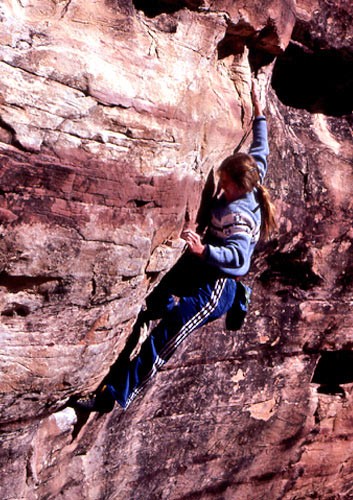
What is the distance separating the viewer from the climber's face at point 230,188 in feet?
13.2

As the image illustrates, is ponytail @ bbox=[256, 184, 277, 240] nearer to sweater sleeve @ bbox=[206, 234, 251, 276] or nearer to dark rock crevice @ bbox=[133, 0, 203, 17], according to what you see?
sweater sleeve @ bbox=[206, 234, 251, 276]

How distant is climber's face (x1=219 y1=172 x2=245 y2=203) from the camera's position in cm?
403

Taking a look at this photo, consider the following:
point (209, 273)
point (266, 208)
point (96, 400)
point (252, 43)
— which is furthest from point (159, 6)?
point (96, 400)

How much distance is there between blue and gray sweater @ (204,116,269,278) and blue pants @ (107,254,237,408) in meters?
0.21

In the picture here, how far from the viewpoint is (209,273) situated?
4387 millimetres

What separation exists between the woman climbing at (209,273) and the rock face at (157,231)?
16 cm

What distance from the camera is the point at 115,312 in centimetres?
387

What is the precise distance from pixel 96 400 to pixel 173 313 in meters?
0.81

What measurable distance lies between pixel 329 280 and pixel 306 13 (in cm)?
235

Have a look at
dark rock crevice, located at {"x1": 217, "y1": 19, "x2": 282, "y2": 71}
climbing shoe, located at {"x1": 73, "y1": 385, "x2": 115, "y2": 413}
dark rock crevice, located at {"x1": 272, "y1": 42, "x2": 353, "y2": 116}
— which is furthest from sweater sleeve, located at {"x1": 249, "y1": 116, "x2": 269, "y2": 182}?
climbing shoe, located at {"x1": 73, "y1": 385, "x2": 115, "y2": 413}

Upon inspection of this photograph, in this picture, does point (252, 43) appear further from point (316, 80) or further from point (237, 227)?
point (316, 80)

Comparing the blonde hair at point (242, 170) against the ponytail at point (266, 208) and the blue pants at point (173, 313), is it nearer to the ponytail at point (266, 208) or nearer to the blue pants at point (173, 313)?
the ponytail at point (266, 208)

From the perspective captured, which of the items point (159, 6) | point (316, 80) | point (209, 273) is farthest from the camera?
point (316, 80)

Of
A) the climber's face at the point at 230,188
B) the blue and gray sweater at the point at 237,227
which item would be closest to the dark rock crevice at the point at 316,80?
the blue and gray sweater at the point at 237,227
